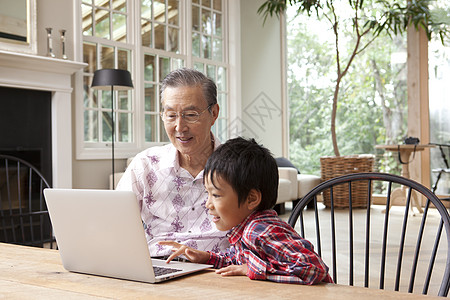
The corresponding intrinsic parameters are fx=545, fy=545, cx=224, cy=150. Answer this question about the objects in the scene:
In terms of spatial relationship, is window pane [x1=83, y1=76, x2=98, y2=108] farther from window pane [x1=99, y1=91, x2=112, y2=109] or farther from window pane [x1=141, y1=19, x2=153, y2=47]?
window pane [x1=141, y1=19, x2=153, y2=47]

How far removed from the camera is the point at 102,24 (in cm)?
559

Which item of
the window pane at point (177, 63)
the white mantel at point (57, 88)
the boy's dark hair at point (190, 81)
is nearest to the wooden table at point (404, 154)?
the window pane at point (177, 63)

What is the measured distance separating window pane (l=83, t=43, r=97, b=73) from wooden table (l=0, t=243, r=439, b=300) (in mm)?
4413

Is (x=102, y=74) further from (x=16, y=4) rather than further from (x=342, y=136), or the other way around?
(x=342, y=136)

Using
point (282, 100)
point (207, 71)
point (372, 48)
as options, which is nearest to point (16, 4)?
point (207, 71)

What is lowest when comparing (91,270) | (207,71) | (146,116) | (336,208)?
(336,208)

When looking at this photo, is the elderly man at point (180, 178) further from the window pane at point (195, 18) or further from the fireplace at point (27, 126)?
the window pane at point (195, 18)

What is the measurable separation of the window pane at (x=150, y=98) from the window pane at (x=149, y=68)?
0.30ft

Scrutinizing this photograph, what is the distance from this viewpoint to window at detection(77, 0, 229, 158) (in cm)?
545

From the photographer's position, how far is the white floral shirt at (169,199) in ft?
5.75

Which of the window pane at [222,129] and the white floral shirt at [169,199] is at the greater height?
the window pane at [222,129]

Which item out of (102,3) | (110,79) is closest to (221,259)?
(110,79)

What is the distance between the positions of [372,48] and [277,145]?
1975 millimetres

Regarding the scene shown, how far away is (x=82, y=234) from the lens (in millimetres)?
1142
